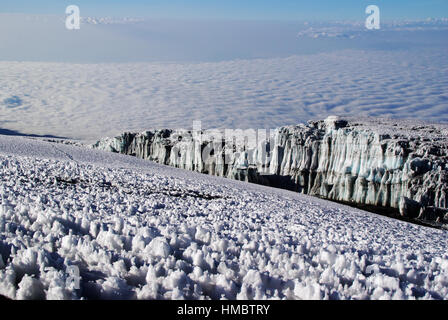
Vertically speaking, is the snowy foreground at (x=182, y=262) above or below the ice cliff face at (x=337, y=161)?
above

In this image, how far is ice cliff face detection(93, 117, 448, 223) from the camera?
3925 cm

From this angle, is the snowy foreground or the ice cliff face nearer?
the snowy foreground

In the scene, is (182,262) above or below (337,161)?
above

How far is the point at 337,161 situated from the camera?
47062 millimetres

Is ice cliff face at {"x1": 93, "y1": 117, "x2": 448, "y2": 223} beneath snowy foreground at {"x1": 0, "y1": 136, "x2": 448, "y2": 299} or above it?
beneath

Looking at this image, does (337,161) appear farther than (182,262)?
Yes

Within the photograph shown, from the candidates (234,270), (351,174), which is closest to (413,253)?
(234,270)

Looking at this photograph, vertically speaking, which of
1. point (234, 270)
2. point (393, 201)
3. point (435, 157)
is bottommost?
point (393, 201)

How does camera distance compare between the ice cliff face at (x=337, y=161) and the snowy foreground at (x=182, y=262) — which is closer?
the snowy foreground at (x=182, y=262)

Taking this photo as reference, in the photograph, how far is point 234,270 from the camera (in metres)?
7.22

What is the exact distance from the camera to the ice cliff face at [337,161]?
39.2 m
